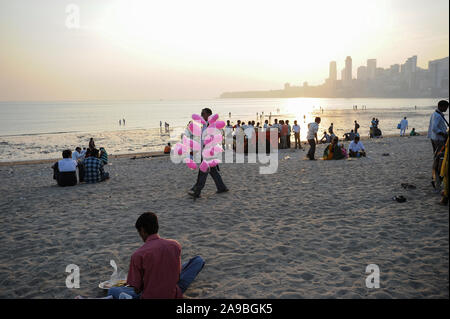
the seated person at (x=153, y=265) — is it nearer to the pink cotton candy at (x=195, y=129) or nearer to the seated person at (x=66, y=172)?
the pink cotton candy at (x=195, y=129)

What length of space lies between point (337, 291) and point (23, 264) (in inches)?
191

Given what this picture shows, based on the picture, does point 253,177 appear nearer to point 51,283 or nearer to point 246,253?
point 246,253

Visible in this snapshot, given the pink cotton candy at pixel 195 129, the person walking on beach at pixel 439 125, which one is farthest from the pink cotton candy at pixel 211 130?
the person walking on beach at pixel 439 125

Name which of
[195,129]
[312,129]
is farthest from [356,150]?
[195,129]

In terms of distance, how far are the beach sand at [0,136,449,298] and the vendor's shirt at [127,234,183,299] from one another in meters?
0.70

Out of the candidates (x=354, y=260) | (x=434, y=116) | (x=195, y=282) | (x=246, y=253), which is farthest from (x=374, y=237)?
(x=434, y=116)

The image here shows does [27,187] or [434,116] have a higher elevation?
[434,116]

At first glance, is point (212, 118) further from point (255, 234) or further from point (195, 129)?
point (255, 234)

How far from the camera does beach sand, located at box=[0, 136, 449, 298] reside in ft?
13.8

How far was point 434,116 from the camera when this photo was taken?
799cm

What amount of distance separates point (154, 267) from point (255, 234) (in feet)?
9.89

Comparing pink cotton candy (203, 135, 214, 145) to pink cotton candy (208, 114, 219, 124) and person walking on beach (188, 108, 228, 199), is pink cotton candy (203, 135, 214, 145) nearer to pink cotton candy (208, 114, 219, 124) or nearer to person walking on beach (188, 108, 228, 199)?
person walking on beach (188, 108, 228, 199)

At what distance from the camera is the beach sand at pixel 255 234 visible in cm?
422
